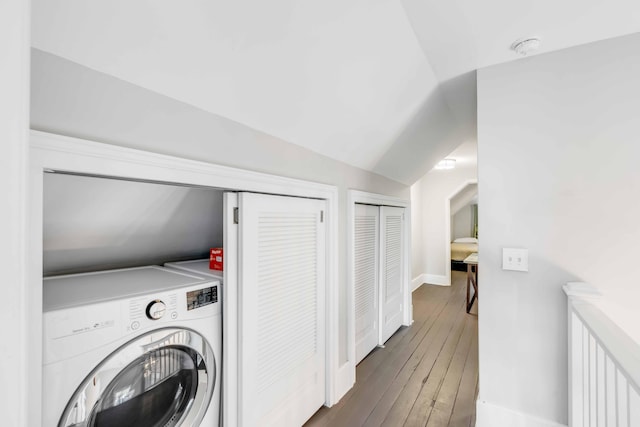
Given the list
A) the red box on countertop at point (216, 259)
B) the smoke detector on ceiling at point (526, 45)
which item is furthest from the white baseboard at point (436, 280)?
the red box on countertop at point (216, 259)

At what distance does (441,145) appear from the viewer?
3.55 metres

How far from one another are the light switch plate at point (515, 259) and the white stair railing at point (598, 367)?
0.74 ft

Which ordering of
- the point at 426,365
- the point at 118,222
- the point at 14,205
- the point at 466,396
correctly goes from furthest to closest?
the point at 426,365 → the point at 466,396 → the point at 118,222 → the point at 14,205

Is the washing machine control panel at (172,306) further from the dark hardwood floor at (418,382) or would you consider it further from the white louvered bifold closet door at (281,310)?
the dark hardwood floor at (418,382)

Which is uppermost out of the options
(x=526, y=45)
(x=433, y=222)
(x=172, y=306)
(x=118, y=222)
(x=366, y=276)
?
(x=526, y=45)

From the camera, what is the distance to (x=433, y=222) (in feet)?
19.8

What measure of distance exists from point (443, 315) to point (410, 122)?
2.90m

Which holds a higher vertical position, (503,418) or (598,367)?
(598,367)

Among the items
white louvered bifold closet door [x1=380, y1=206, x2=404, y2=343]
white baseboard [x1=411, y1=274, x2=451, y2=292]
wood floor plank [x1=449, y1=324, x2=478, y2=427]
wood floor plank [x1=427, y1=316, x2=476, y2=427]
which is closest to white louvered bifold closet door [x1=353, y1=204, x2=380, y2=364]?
white louvered bifold closet door [x1=380, y1=206, x2=404, y2=343]

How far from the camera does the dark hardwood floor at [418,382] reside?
210cm

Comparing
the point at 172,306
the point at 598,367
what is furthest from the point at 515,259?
the point at 172,306

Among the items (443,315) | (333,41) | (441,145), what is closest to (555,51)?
(333,41)

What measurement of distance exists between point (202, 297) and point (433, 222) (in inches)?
213

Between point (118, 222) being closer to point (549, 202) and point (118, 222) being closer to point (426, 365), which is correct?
point (549, 202)
